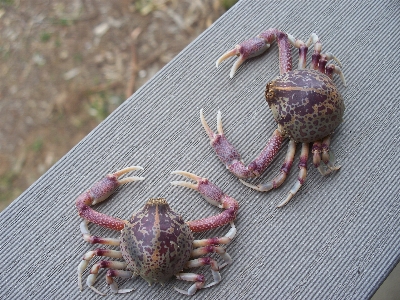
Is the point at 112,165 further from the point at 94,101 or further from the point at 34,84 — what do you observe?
the point at 34,84

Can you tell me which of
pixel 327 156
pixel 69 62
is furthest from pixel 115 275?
pixel 69 62

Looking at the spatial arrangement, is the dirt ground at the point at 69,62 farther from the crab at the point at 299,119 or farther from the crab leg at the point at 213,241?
the crab leg at the point at 213,241

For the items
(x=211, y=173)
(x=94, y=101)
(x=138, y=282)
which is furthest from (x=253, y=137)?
(x=94, y=101)

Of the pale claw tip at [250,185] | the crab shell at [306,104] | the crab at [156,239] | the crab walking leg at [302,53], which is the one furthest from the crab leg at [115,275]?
the crab walking leg at [302,53]

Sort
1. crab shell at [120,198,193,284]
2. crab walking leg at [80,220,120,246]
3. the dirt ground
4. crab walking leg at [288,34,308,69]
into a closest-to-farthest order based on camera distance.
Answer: crab shell at [120,198,193,284]
crab walking leg at [80,220,120,246]
crab walking leg at [288,34,308,69]
the dirt ground

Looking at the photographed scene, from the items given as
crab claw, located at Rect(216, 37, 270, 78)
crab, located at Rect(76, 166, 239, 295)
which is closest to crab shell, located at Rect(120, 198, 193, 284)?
crab, located at Rect(76, 166, 239, 295)

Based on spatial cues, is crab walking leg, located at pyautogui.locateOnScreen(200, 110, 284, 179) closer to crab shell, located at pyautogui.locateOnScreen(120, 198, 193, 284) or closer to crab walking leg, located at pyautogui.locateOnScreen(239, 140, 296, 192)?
crab walking leg, located at pyautogui.locateOnScreen(239, 140, 296, 192)
